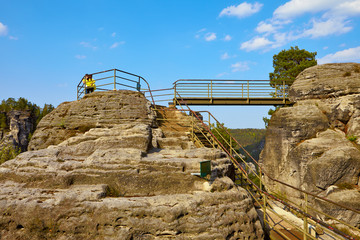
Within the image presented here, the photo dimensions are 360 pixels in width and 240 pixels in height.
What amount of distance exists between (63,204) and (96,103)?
5.77m

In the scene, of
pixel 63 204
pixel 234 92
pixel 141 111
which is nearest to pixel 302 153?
pixel 234 92

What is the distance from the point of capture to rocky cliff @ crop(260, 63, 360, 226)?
1245 cm

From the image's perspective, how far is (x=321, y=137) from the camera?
14500mm

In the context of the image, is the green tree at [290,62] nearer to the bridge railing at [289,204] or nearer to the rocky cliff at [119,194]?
the bridge railing at [289,204]

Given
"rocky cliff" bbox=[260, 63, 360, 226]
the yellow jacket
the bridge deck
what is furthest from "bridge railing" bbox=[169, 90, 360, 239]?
the bridge deck

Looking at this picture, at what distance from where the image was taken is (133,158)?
22.1 ft

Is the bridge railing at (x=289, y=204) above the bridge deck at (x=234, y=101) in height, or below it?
below

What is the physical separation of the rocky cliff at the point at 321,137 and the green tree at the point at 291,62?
27.2ft

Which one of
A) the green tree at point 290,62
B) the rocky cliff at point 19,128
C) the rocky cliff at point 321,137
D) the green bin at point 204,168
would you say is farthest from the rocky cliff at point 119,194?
the rocky cliff at point 19,128

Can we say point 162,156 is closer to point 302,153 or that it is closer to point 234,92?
point 302,153

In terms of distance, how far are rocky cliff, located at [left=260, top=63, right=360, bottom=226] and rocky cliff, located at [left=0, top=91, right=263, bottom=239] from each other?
28.3ft

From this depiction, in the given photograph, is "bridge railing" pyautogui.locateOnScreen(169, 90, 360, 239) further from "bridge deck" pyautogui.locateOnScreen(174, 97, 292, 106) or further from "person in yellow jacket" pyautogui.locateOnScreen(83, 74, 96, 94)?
"bridge deck" pyautogui.locateOnScreen(174, 97, 292, 106)

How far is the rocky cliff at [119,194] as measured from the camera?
5.30 m

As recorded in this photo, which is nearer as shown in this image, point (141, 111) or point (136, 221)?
point (136, 221)
